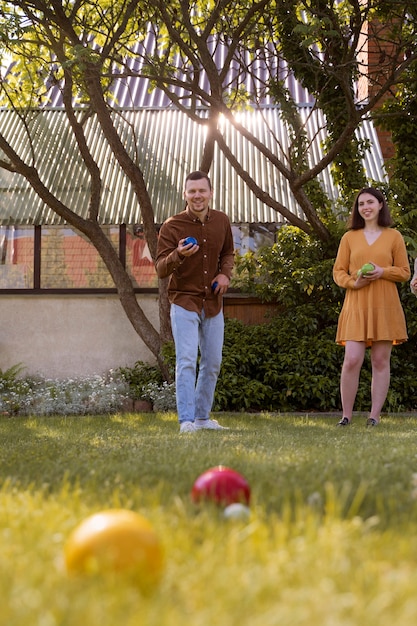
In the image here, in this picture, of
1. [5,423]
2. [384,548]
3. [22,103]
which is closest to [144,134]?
[22,103]

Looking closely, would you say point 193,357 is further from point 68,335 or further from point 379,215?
point 68,335

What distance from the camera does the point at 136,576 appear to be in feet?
5.02

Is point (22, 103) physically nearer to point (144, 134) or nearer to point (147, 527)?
point (144, 134)

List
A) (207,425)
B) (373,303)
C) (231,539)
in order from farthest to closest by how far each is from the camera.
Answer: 1. (373,303)
2. (207,425)
3. (231,539)

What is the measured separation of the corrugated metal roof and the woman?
473 cm

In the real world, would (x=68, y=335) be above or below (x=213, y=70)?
below

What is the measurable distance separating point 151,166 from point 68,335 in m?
2.99

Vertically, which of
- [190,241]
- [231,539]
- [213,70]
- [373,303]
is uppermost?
[213,70]

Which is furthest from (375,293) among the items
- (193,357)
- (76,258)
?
(76,258)

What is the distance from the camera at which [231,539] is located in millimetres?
1802

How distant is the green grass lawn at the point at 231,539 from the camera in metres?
1.36

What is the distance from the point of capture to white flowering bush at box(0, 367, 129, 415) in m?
8.80

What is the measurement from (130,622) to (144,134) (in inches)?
466

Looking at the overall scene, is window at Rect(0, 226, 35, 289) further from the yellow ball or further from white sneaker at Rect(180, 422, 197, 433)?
the yellow ball
